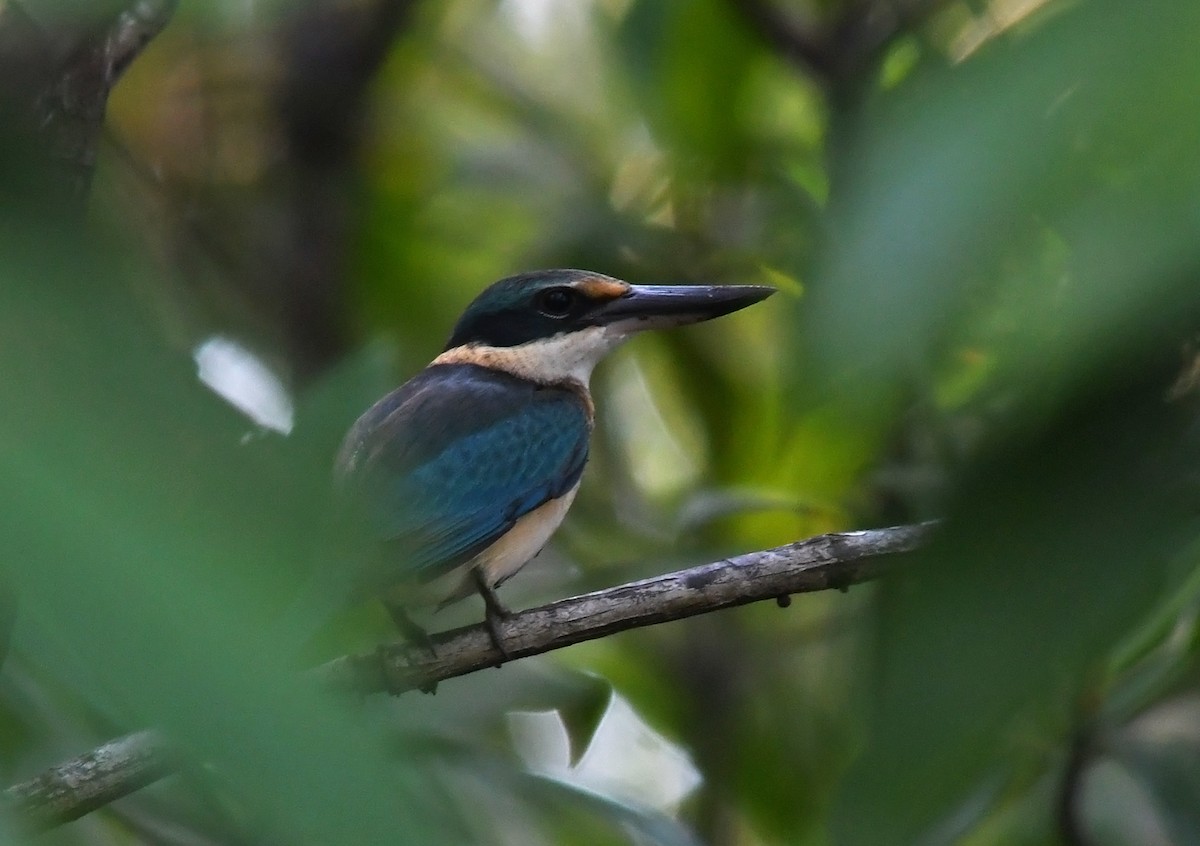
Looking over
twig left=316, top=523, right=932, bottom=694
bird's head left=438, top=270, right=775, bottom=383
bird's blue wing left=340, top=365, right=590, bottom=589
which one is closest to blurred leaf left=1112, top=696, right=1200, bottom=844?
twig left=316, top=523, right=932, bottom=694

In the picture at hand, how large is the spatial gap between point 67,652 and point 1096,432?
0.94 feet

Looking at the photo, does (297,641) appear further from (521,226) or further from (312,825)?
(521,226)

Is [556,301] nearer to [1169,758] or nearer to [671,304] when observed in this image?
[671,304]

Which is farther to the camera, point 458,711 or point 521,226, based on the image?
point 521,226

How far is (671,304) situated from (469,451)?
1.91 ft

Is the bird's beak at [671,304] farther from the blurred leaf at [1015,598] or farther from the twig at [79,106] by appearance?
the blurred leaf at [1015,598]

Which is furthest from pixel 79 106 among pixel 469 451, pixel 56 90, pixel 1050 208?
pixel 469 451

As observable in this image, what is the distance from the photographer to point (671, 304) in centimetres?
299

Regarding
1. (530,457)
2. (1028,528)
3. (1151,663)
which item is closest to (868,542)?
(1151,663)

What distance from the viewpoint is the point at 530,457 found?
2.82 metres

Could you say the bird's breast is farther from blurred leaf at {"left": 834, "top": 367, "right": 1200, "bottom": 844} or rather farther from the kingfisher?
blurred leaf at {"left": 834, "top": 367, "right": 1200, "bottom": 844}

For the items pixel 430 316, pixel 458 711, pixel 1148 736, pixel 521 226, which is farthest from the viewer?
pixel 521 226

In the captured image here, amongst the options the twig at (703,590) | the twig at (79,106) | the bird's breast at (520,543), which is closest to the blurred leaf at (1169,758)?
the twig at (703,590)

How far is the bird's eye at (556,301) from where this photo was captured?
3.17 meters
